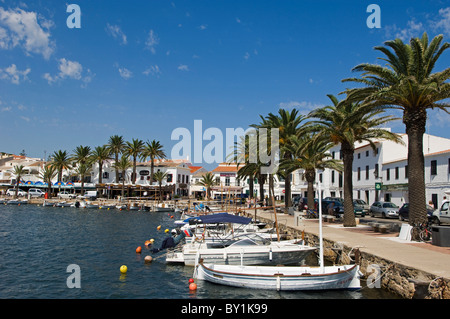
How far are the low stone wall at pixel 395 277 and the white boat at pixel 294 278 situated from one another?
0.86m

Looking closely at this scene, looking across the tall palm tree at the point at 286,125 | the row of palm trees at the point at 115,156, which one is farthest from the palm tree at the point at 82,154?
the tall palm tree at the point at 286,125

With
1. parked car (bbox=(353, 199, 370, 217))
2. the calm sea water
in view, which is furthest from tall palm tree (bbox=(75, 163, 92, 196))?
parked car (bbox=(353, 199, 370, 217))

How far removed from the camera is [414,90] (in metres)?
19.0

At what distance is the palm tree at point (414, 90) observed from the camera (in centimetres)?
1877

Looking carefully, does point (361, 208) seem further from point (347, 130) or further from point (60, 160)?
point (60, 160)

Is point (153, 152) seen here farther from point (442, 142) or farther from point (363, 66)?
point (363, 66)

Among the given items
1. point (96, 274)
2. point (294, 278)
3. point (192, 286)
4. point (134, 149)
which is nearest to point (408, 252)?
point (294, 278)

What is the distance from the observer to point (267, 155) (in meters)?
47.2

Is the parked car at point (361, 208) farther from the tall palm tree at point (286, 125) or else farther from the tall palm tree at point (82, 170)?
the tall palm tree at point (82, 170)

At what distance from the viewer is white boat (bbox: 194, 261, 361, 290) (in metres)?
14.0

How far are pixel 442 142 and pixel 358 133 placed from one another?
24381mm

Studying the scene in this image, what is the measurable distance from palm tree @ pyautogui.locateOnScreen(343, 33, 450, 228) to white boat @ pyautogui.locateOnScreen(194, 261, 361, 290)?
8.09 metres

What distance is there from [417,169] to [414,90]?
4.48m
